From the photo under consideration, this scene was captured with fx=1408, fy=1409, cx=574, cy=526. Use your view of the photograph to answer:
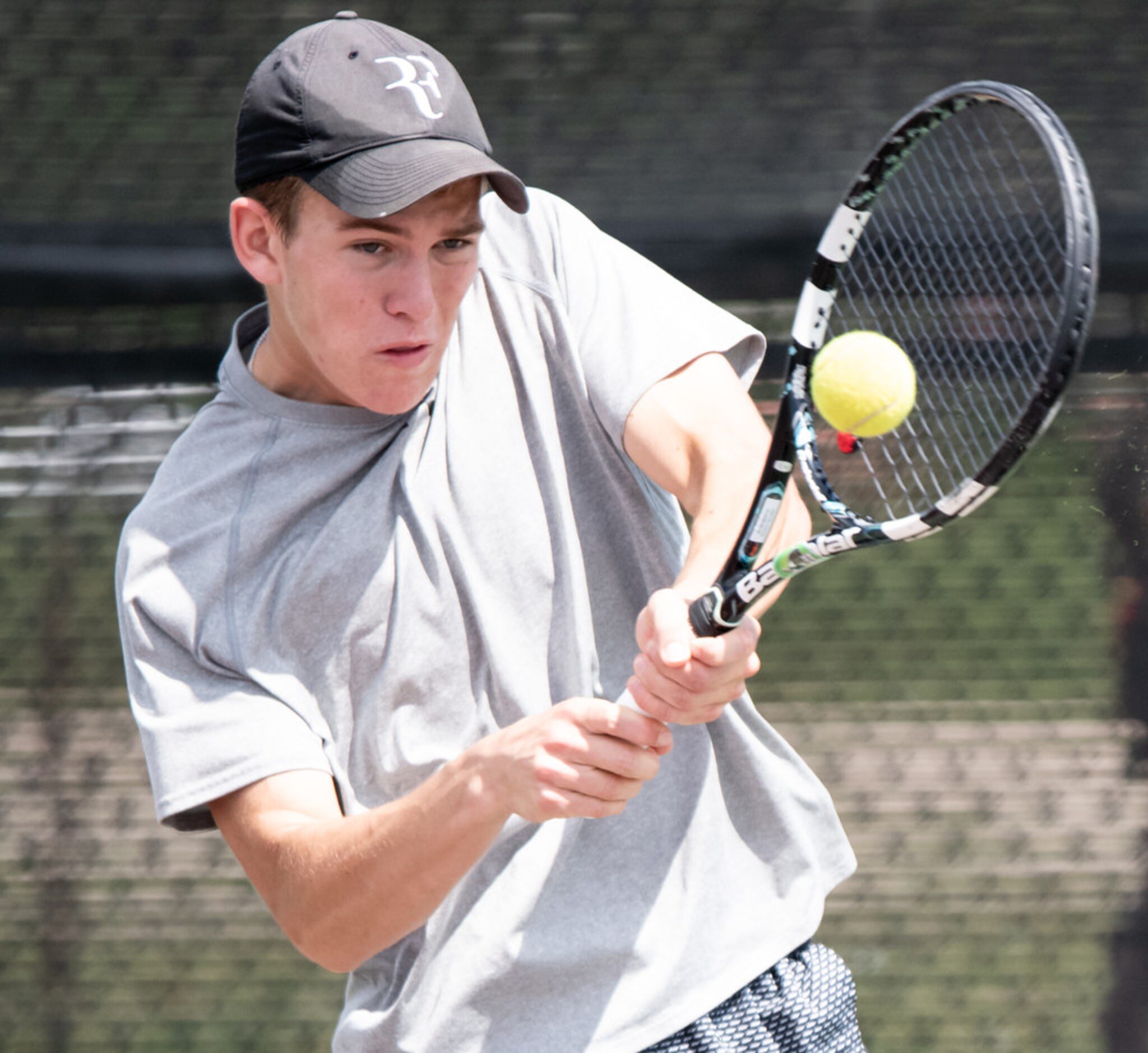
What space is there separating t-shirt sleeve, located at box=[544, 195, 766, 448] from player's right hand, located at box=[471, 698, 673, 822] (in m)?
0.30

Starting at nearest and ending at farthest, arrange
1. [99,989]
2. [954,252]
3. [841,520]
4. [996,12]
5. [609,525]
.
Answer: [841,520] < [609,525] < [954,252] < [996,12] < [99,989]

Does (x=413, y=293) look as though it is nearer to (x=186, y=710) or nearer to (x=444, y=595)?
(x=444, y=595)

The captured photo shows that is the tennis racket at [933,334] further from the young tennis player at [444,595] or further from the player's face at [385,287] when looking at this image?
the player's face at [385,287]

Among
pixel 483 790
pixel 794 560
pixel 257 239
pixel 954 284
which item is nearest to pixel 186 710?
pixel 483 790

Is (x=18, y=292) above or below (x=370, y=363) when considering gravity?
below

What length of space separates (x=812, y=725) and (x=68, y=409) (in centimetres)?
135

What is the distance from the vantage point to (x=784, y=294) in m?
2.12

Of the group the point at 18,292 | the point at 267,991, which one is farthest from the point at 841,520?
the point at 267,991

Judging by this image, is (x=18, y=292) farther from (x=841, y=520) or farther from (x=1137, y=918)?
(x=1137, y=918)

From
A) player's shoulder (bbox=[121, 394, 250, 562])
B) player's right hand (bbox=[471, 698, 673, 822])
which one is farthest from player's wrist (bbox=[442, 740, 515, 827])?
player's shoulder (bbox=[121, 394, 250, 562])

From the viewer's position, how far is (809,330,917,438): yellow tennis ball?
1.11 metres

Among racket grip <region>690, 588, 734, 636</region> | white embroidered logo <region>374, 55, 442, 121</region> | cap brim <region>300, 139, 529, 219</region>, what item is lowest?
racket grip <region>690, 588, 734, 636</region>

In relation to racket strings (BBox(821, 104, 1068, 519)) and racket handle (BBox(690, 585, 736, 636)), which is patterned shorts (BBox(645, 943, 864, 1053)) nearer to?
racket handle (BBox(690, 585, 736, 636))

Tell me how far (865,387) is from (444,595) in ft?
1.26
